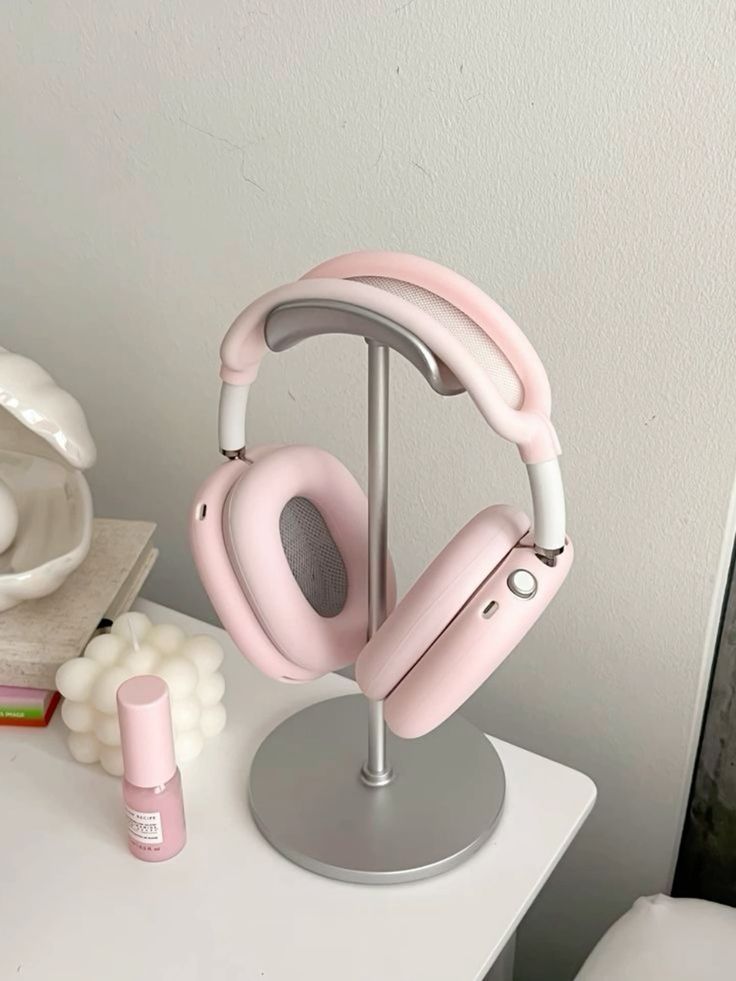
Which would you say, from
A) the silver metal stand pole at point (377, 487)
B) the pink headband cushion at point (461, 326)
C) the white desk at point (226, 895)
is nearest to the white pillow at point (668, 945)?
the white desk at point (226, 895)

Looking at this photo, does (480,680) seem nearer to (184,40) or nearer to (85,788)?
(85,788)

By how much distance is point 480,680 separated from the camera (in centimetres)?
57

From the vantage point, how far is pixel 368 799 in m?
0.70

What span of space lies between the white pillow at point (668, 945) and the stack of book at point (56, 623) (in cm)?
→ 41

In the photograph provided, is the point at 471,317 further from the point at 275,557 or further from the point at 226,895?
the point at 226,895

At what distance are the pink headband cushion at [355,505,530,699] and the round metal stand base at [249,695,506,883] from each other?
0.13m

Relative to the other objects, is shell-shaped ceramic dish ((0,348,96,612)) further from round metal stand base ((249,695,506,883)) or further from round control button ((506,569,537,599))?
round control button ((506,569,537,599))

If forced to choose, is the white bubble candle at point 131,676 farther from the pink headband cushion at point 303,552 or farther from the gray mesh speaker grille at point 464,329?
the gray mesh speaker grille at point 464,329

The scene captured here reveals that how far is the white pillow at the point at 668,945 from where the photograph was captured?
68cm

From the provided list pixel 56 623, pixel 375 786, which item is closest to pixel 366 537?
pixel 375 786

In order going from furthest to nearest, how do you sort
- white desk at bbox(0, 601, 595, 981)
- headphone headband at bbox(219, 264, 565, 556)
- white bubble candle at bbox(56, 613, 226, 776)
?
1. white bubble candle at bbox(56, 613, 226, 776)
2. white desk at bbox(0, 601, 595, 981)
3. headphone headband at bbox(219, 264, 565, 556)

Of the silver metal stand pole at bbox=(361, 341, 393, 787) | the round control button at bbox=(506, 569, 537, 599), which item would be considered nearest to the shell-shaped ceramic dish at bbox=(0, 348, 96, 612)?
the silver metal stand pole at bbox=(361, 341, 393, 787)

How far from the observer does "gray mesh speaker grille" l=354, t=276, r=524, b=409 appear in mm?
539

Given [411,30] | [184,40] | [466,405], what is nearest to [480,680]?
[466,405]
